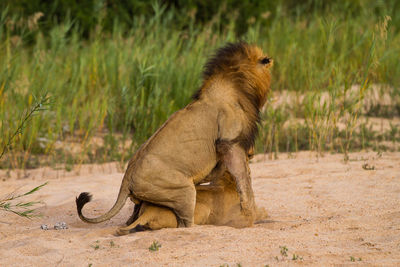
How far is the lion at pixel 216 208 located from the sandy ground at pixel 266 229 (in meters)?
0.15

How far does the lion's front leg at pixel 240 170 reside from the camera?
459cm

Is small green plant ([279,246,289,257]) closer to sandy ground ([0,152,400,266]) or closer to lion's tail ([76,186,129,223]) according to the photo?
sandy ground ([0,152,400,266])

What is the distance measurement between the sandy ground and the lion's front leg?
20 cm

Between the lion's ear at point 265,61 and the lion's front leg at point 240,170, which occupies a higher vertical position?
the lion's ear at point 265,61

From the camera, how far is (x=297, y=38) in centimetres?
1084

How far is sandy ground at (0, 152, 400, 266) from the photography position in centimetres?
385

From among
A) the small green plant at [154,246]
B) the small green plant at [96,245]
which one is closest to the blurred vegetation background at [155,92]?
the small green plant at [96,245]

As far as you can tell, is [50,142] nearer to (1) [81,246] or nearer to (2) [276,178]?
(2) [276,178]

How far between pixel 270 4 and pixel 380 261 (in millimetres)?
9896

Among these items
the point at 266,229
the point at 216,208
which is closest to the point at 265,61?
the point at 216,208

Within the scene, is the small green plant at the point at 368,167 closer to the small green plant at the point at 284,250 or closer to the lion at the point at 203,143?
the lion at the point at 203,143

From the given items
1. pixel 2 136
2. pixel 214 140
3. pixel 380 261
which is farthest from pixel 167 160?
pixel 2 136

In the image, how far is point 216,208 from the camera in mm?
4906

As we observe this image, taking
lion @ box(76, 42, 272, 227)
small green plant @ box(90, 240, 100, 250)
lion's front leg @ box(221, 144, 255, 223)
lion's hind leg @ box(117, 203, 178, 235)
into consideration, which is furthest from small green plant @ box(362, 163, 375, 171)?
small green plant @ box(90, 240, 100, 250)
